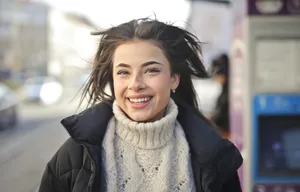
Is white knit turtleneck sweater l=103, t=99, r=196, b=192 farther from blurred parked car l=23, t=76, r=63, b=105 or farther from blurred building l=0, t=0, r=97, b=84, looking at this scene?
blurred building l=0, t=0, r=97, b=84

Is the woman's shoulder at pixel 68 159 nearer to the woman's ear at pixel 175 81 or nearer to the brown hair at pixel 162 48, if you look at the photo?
the brown hair at pixel 162 48

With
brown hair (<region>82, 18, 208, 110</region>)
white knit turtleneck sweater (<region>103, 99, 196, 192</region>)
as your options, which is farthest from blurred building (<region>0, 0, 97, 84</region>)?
white knit turtleneck sweater (<region>103, 99, 196, 192</region>)

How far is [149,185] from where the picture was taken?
175 centimetres

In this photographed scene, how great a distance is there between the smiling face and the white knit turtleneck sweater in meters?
0.04

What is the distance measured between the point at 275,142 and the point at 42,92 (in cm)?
2454

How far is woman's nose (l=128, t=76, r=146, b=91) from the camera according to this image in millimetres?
1716

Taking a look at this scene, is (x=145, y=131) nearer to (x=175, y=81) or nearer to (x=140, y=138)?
(x=140, y=138)

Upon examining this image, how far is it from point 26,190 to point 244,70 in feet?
15.9

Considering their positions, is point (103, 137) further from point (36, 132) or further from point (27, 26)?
point (27, 26)

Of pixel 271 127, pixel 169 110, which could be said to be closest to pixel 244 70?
pixel 271 127

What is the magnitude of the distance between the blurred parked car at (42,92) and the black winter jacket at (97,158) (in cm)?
2559

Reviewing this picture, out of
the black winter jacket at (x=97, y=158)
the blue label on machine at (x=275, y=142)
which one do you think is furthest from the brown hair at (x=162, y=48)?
the blue label on machine at (x=275, y=142)

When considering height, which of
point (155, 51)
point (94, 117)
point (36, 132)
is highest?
point (155, 51)

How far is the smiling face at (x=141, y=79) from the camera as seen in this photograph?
5.68ft
